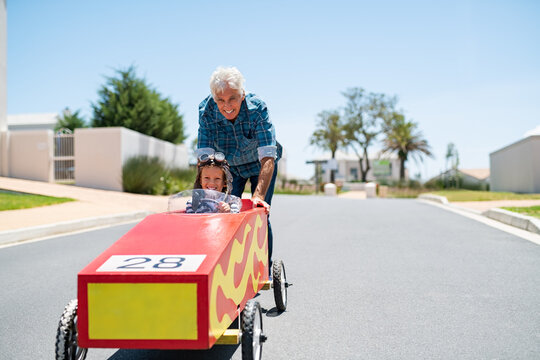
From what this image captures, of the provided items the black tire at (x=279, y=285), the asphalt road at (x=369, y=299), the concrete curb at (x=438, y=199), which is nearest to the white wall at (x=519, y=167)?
the concrete curb at (x=438, y=199)

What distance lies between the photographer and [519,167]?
98.0 feet

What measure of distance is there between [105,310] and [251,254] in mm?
1133

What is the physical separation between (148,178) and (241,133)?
1875cm

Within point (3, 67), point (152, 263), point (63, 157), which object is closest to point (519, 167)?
point (63, 157)

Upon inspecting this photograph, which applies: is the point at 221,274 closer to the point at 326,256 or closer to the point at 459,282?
the point at 459,282

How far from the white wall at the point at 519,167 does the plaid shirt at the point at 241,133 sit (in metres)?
27.0

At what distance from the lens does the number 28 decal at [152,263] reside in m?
2.29

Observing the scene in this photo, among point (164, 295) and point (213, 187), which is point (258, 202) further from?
point (164, 295)

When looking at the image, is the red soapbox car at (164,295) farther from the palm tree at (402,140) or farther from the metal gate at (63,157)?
the palm tree at (402,140)

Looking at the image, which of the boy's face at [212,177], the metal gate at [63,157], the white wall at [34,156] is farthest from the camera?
the metal gate at [63,157]

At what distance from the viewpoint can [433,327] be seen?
11.8ft

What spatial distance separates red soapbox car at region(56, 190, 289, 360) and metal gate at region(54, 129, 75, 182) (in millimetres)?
21946

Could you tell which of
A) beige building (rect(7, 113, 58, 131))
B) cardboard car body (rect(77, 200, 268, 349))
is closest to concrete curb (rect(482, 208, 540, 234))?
cardboard car body (rect(77, 200, 268, 349))

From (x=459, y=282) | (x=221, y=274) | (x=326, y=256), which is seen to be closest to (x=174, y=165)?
(x=326, y=256)
